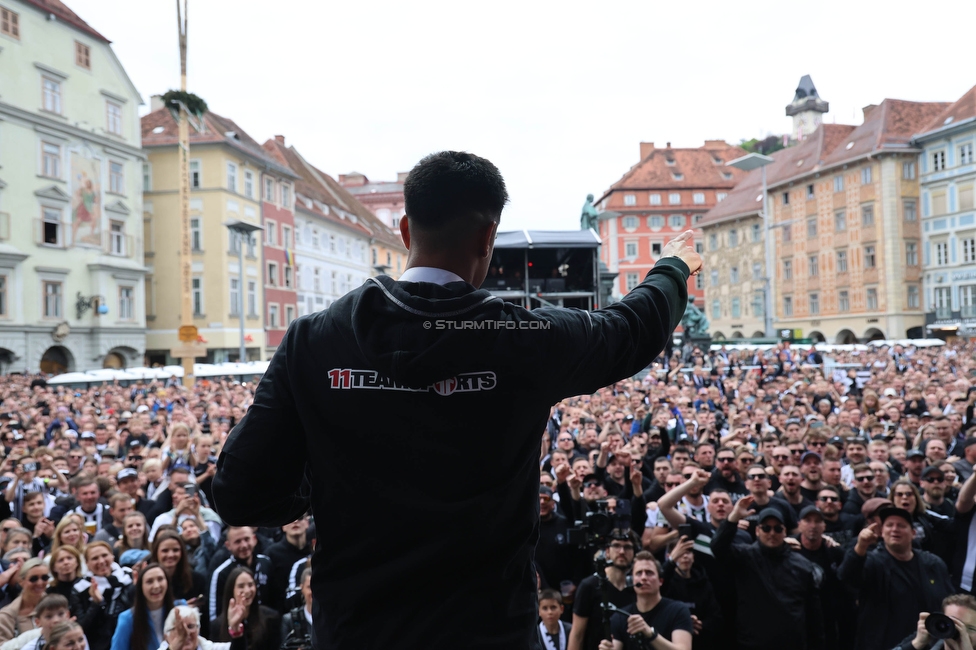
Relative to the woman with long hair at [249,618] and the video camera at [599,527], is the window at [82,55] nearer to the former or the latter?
the woman with long hair at [249,618]

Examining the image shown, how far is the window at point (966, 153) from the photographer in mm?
50250

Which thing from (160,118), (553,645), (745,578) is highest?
(160,118)

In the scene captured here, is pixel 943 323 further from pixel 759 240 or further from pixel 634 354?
pixel 634 354

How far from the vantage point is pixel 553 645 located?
20.7ft

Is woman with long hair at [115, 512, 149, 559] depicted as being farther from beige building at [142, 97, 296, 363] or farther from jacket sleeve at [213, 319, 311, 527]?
beige building at [142, 97, 296, 363]

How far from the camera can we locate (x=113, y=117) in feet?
132

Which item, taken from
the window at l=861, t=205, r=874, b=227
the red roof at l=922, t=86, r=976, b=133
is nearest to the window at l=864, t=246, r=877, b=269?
the window at l=861, t=205, r=874, b=227

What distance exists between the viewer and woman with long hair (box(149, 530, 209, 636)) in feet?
21.4

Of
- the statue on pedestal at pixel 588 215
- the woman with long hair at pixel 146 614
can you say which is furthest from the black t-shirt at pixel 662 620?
the statue on pedestal at pixel 588 215

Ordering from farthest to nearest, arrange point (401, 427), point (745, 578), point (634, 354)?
point (745, 578)
point (634, 354)
point (401, 427)

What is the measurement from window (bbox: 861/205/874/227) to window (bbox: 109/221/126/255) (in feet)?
151

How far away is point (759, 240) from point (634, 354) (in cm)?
6799

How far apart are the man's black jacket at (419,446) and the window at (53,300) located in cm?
3862

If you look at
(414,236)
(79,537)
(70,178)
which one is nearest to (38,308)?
(70,178)
